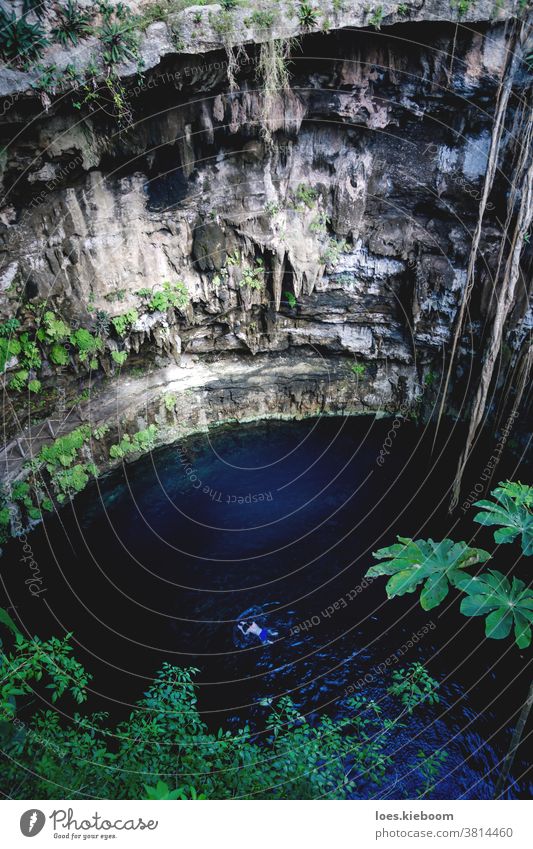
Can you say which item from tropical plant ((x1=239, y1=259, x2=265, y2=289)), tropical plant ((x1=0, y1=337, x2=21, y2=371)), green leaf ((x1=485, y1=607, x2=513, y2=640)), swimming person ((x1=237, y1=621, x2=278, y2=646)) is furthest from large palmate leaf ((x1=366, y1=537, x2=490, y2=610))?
tropical plant ((x1=239, y1=259, x2=265, y2=289))

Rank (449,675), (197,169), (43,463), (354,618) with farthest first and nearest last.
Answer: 1. (197,169)
2. (43,463)
3. (354,618)
4. (449,675)

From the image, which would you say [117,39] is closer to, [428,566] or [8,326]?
[8,326]

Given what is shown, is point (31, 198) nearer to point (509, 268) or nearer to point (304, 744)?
point (509, 268)

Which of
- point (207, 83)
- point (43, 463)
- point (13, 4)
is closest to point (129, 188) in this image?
point (207, 83)

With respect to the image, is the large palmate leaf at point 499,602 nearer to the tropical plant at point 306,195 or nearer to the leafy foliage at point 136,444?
the leafy foliage at point 136,444

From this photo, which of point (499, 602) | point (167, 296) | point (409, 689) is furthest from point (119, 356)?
point (499, 602)
